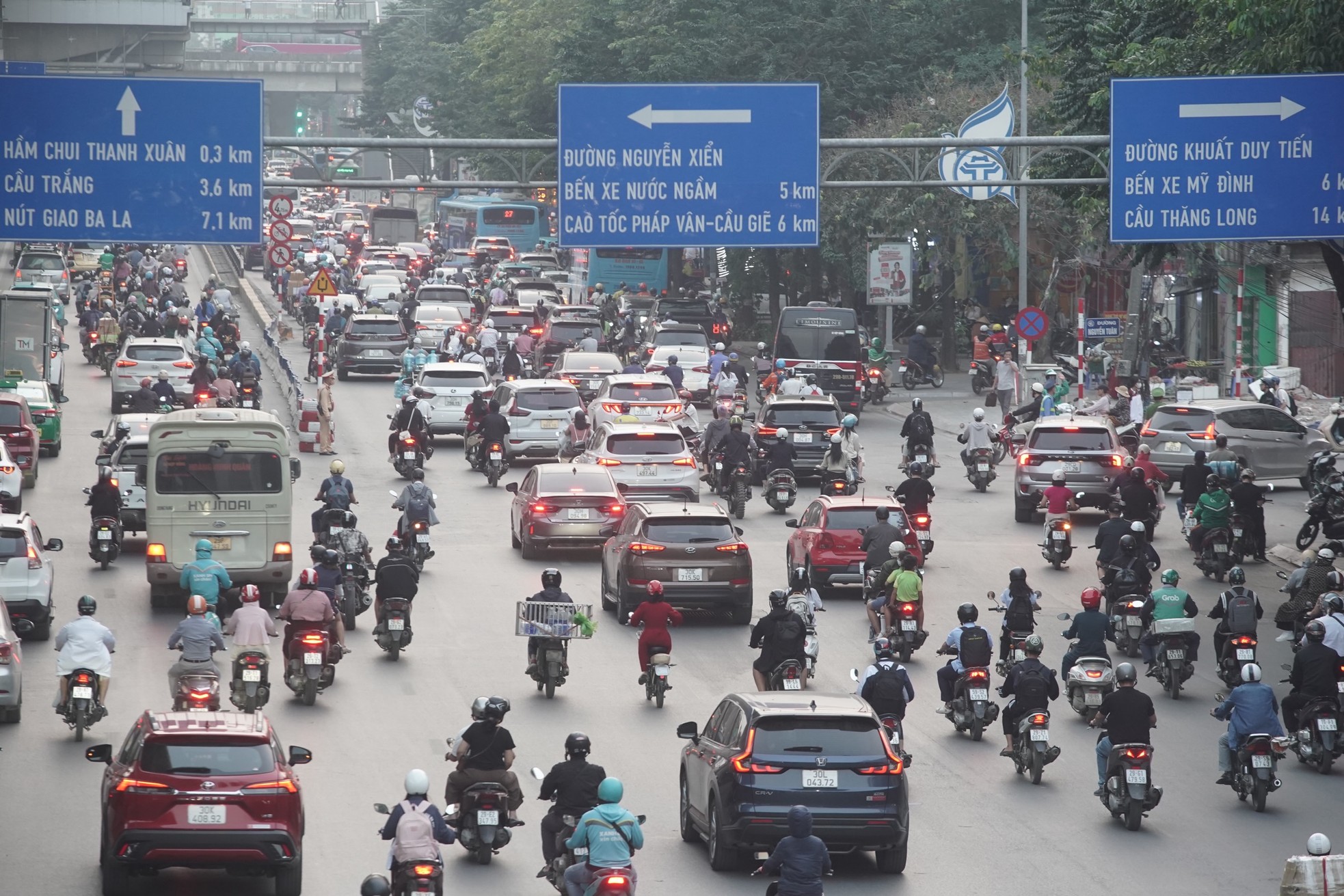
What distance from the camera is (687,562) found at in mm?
24594

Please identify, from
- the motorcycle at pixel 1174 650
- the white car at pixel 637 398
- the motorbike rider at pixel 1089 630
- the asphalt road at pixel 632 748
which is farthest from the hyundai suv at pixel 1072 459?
the motorbike rider at pixel 1089 630

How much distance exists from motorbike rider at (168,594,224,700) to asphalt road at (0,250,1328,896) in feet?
2.56

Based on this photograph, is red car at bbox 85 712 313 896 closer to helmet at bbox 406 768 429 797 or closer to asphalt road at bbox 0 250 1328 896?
asphalt road at bbox 0 250 1328 896

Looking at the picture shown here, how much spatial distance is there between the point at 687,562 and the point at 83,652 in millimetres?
7732

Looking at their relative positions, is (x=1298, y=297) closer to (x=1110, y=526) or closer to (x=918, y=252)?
(x=918, y=252)

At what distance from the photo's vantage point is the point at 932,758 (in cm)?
A: 1902

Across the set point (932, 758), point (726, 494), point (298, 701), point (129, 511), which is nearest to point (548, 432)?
point (726, 494)

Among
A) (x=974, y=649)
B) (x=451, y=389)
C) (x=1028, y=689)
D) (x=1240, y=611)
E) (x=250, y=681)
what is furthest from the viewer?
(x=451, y=389)

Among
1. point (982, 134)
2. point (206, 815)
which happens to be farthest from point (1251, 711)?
point (982, 134)

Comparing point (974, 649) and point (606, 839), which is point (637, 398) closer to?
point (974, 649)

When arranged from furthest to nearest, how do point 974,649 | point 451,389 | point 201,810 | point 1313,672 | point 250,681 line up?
point 451,389, point 250,681, point 974,649, point 1313,672, point 201,810

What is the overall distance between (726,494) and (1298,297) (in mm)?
19743

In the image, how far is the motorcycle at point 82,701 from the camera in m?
18.9

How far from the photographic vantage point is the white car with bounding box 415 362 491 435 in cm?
4147
